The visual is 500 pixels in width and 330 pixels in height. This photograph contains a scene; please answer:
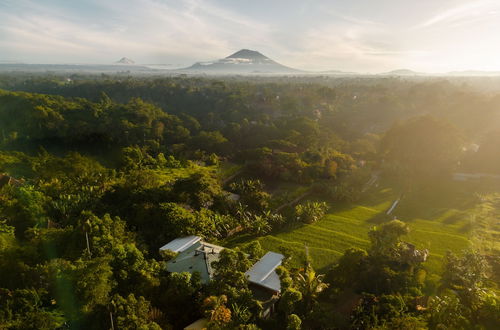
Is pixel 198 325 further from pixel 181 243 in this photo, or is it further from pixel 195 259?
pixel 181 243

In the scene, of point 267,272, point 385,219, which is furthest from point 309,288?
point 385,219

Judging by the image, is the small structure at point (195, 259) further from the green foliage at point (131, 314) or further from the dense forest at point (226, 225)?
the green foliage at point (131, 314)

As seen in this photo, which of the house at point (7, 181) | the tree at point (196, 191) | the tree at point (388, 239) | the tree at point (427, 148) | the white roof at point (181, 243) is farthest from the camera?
the tree at point (427, 148)

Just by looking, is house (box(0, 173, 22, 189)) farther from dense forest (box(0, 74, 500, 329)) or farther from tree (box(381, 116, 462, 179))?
tree (box(381, 116, 462, 179))

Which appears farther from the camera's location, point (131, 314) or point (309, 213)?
point (309, 213)

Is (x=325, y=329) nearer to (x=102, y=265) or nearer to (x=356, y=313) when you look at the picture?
(x=356, y=313)

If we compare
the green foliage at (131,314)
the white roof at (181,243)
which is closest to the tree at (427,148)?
the white roof at (181,243)
